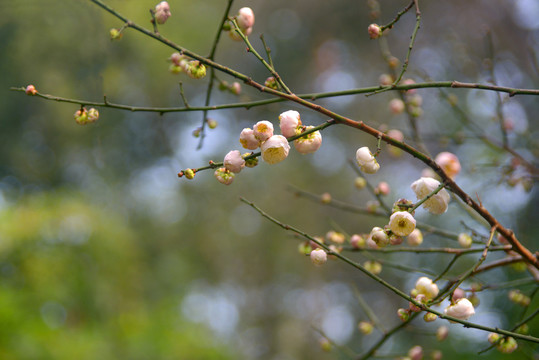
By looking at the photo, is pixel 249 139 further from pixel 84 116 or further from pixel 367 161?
pixel 84 116

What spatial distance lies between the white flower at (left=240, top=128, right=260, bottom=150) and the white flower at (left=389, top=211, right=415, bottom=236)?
0.71ft

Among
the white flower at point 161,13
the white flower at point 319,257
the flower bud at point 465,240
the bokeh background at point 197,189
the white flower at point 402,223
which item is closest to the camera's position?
the white flower at point 402,223

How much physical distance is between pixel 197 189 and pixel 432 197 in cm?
441

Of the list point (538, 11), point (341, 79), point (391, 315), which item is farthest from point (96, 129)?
point (538, 11)

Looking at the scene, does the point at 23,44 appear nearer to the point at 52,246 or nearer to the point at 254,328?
the point at 52,246

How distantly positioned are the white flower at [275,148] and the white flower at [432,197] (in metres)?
0.20

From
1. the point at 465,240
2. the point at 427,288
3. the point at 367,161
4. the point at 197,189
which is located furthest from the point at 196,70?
the point at 197,189

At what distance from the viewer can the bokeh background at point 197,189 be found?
8.16ft

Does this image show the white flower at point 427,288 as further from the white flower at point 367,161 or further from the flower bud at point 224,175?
the flower bud at point 224,175

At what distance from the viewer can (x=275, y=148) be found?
603 mm

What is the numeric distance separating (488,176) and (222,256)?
3.49 m

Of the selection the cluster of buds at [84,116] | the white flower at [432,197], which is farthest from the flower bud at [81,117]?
the white flower at [432,197]

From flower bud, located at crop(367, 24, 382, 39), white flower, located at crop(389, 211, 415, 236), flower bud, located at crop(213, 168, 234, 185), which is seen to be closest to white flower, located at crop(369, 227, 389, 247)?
white flower, located at crop(389, 211, 415, 236)

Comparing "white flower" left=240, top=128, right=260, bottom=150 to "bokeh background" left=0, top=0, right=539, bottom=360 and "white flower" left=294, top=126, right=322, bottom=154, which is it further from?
"bokeh background" left=0, top=0, right=539, bottom=360
